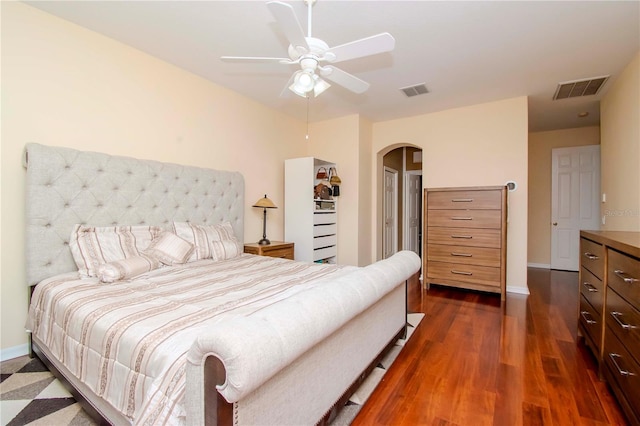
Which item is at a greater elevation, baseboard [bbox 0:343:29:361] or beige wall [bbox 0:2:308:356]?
beige wall [bbox 0:2:308:356]

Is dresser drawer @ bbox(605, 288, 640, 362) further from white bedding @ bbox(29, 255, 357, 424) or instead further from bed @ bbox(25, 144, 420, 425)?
white bedding @ bbox(29, 255, 357, 424)

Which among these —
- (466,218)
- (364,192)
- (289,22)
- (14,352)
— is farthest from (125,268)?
(466,218)

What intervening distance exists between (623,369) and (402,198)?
15.2ft

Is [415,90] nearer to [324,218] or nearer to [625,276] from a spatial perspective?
[324,218]

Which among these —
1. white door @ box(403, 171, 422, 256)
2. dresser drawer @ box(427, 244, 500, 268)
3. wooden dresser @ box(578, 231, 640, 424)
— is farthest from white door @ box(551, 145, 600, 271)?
wooden dresser @ box(578, 231, 640, 424)

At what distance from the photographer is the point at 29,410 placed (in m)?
1.53

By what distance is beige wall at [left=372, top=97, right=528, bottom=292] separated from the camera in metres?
3.75

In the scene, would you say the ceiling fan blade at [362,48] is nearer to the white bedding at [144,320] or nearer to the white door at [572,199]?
the white bedding at [144,320]

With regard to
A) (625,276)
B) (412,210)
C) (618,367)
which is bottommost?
(618,367)

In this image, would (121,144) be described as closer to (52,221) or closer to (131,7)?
(52,221)

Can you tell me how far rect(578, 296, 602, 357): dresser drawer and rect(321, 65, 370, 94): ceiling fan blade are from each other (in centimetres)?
226

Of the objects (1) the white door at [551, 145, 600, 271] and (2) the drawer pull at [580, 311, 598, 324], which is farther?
(1) the white door at [551, 145, 600, 271]

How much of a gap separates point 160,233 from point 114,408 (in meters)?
1.61

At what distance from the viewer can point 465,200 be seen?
3.71 m
